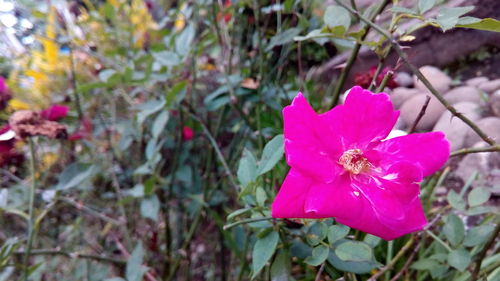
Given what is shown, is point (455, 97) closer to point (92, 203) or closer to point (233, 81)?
point (233, 81)

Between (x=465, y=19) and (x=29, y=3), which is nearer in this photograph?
(x=465, y=19)

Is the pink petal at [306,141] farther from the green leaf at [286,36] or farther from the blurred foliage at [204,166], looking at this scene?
the green leaf at [286,36]

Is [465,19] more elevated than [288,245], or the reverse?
[465,19]

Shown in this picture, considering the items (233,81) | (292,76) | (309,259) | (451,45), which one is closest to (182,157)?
(233,81)

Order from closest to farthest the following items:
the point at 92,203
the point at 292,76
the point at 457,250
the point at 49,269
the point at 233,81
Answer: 1. the point at 457,250
2. the point at 233,81
3. the point at 49,269
4. the point at 292,76
5. the point at 92,203

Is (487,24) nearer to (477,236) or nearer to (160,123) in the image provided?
(477,236)

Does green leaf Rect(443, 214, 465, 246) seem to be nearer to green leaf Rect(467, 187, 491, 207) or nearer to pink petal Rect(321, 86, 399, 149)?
green leaf Rect(467, 187, 491, 207)

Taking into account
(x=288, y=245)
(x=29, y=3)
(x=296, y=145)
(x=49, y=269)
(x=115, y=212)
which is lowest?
(x=115, y=212)
